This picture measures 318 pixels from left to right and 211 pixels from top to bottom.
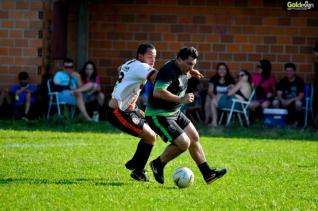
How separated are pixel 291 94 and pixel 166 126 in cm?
1055

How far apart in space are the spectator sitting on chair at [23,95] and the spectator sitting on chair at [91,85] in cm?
102

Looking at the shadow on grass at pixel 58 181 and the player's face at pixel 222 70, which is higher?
the player's face at pixel 222 70

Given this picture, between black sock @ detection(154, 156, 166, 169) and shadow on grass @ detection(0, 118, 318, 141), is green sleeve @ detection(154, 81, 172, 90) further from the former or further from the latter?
shadow on grass @ detection(0, 118, 318, 141)

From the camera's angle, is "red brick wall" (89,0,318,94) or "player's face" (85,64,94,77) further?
"red brick wall" (89,0,318,94)

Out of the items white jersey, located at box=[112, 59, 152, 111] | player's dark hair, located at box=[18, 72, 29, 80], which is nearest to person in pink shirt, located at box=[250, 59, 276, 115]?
player's dark hair, located at box=[18, 72, 29, 80]

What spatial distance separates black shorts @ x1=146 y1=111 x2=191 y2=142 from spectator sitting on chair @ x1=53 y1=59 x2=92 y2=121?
9.99 meters

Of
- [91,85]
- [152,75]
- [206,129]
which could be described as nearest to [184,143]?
[152,75]

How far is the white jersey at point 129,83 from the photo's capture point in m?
11.0

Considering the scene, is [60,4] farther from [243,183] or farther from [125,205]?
[125,205]

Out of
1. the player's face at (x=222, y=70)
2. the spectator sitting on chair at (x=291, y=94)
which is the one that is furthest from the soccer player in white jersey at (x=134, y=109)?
the spectator sitting on chair at (x=291, y=94)

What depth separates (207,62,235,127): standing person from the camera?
20.7 metres

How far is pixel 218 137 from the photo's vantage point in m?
17.8

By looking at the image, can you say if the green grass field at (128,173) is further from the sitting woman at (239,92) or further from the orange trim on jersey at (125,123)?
the sitting woman at (239,92)

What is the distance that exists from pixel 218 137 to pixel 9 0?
21.8 feet
